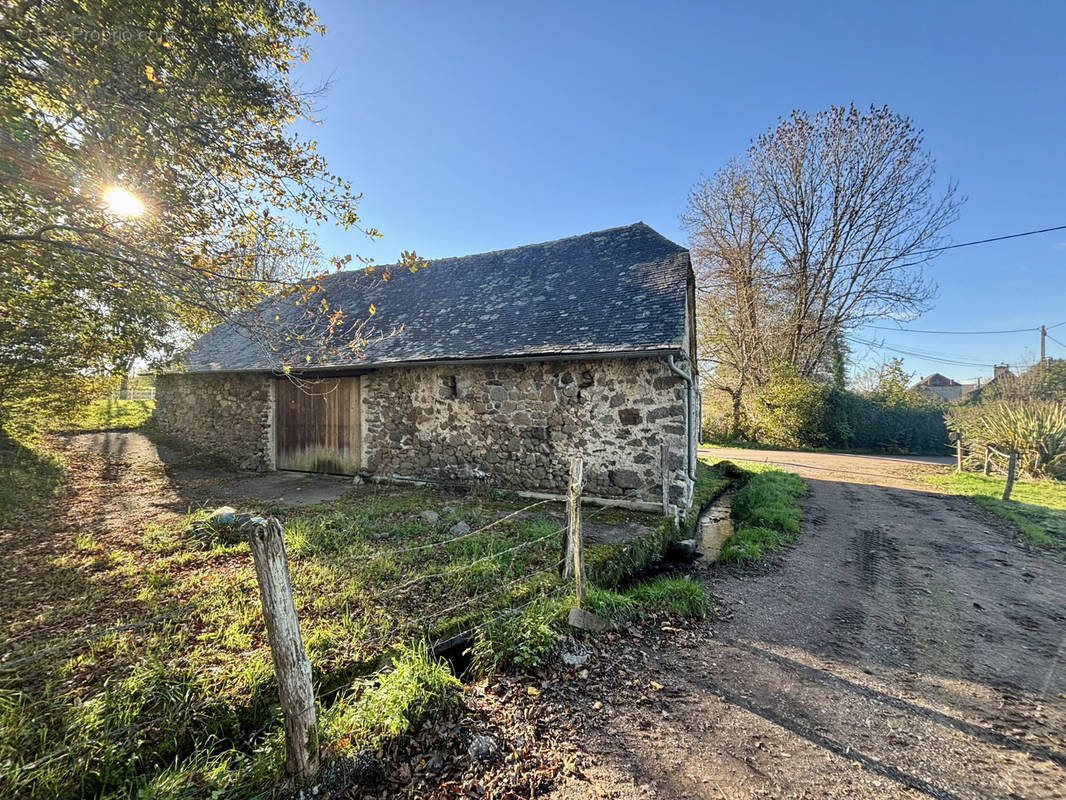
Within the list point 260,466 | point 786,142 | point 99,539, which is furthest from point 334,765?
point 786,142

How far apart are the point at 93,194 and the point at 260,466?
26.4 feet

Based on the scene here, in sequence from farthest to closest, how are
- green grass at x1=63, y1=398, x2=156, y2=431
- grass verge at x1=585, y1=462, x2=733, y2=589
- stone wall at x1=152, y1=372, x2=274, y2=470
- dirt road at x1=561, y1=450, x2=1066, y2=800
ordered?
green grass at x1=63, y1=398, x2=156, y2=431 < stone wall at x1=152, y1=372, x2=274, y2=470 < grass verge at x1=585, y1=462, x2=733, y2=589 < dirt road at x1=561, y1=450, x2=1066, y2=800

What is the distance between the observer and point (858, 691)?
3293mm

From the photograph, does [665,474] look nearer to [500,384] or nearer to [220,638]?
[500,384]

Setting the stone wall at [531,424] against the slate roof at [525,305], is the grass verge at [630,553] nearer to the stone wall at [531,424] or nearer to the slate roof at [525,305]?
the stone wall at [531,424]

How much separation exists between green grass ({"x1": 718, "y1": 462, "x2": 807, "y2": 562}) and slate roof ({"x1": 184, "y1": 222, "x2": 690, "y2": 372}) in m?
3.14

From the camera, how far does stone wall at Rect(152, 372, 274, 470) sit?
35.6 feet

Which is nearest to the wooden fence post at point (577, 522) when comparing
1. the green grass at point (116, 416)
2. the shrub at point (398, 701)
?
the shrub at point (398, 701)

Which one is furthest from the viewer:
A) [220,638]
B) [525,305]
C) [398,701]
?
[525,305]

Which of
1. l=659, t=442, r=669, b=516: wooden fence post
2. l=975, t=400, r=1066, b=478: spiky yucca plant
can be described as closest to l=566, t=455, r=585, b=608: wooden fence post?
l=659, t=442, r=669, b=516: wooden fence post

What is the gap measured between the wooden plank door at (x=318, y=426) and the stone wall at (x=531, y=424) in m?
0.51

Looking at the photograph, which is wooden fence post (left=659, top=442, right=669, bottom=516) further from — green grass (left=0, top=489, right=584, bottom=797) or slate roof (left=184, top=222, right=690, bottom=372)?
green grass (left=0, top=489, right=584, bottom=797)

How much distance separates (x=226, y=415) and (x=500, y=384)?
324 inches

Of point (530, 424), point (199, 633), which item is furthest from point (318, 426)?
point (199, 633)
